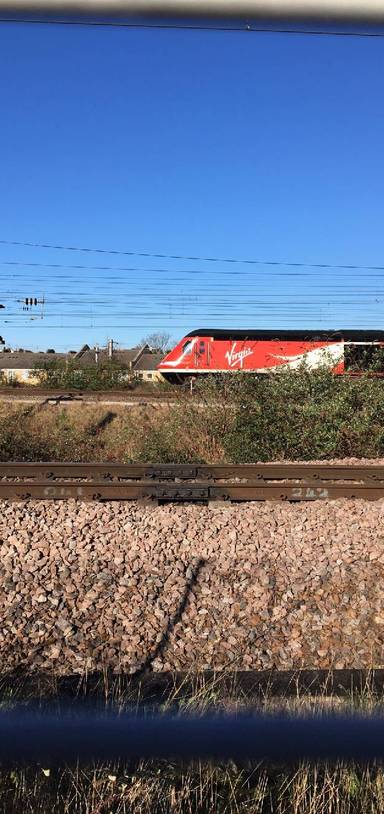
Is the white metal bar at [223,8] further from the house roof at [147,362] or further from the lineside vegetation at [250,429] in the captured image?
the house roof at [147,362]

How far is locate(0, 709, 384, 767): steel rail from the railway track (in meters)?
7.06

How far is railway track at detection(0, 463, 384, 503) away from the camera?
880 cm

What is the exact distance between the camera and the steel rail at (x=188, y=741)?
151 centimetres

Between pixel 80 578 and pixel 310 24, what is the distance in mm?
5209

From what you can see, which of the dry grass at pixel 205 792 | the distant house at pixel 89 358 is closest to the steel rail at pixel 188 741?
A: the dry grass at pixel 205 792

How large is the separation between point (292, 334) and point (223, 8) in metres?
26.5

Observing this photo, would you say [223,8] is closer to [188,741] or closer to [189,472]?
[188,741]

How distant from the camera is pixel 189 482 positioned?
9344 mm

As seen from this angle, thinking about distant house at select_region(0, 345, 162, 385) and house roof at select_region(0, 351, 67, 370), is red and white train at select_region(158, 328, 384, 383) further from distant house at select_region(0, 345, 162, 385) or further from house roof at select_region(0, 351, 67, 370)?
house roof at select_region(0, 351, 67, 370)

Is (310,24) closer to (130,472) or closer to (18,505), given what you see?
(18,505)

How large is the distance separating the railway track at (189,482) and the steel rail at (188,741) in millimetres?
7056

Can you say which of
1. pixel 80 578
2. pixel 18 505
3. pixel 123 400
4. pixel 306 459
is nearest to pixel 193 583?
pixel 80 578

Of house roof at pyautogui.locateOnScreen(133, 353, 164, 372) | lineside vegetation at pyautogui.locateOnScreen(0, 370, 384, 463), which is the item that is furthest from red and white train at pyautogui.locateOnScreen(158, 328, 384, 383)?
house roof at pyautogui.locateOnScreen(133, 353, 164, 372)

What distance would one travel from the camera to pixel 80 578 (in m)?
6.02
